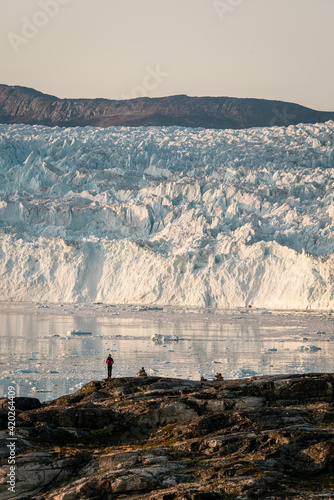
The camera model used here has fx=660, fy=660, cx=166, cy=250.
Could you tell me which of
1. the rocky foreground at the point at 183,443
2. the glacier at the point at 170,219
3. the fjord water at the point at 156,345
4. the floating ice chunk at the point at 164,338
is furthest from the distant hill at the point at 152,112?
the rocky foreground at the point at 183,443

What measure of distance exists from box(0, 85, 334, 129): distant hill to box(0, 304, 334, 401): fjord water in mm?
90287

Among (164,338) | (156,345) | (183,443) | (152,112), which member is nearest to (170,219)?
(164,338)

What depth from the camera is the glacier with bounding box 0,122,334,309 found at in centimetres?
5178

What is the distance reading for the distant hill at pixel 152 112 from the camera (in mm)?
131125

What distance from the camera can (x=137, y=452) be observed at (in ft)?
26.5

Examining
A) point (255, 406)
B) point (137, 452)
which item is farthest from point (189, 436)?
point (255, 406)

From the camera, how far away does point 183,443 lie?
8.20 metres

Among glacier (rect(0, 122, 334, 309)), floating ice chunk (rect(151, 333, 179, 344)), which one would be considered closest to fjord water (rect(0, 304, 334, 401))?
floating ice chunk (rect(151, 333, 179, 344))

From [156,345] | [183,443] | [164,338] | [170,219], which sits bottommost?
[183,443]

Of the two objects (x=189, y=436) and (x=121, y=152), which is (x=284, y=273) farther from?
(x=189, y=436)

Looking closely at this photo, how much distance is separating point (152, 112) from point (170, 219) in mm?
78436

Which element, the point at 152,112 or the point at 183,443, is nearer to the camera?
the point at 183,443

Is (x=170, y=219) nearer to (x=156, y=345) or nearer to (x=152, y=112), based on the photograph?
(x=156, y=345)

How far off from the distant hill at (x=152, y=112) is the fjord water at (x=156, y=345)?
296 ft
